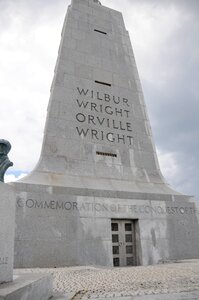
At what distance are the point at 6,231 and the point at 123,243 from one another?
6.96 metres

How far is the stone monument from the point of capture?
8.92m

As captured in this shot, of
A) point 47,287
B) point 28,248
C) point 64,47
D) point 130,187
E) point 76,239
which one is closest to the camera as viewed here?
point 47,287

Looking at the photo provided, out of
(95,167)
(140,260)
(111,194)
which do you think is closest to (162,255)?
(140,260)

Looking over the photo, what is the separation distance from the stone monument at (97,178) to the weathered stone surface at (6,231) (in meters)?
4.74

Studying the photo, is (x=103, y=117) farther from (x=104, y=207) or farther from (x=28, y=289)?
(x=28, y=289)

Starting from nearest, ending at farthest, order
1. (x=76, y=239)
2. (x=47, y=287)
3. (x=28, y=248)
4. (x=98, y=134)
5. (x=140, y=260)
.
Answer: (x=47, y=287) → (x=28, y=248) → (x=76, y=239) → (x=140, y=260) → (x=98, y=134)

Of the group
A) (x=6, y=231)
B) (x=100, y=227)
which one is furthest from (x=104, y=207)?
(x=6, y=231)

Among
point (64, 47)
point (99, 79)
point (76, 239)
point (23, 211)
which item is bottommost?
point (76, 239)

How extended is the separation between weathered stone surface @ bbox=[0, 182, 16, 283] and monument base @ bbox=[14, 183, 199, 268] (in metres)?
4.75

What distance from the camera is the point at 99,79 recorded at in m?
13.0

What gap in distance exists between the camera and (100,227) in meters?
9.58

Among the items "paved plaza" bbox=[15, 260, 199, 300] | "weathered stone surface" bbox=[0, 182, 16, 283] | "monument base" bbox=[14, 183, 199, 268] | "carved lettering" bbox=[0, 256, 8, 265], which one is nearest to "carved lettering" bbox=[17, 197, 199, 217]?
"monument base" bbox=[14, 183, 199, 268]

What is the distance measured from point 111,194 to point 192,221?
3585 millimetres

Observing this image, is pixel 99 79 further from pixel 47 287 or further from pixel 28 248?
pixel 47 287
